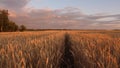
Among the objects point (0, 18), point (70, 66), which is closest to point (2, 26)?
point (0, 18)

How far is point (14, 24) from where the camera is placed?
5097 cm

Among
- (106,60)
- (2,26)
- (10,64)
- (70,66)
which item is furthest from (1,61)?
(2,26)

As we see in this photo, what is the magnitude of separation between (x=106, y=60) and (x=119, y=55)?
640mm

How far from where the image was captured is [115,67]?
6.64ft

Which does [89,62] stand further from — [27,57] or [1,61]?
[1,61]

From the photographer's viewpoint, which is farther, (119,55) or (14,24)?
(14,24)

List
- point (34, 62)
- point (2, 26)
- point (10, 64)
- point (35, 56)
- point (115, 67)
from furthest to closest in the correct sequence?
point (2, 26), point (35, 56), point (34, 62), point (115, 67), point (10, 64)

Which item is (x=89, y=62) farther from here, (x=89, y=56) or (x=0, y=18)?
(x=0, y=18)

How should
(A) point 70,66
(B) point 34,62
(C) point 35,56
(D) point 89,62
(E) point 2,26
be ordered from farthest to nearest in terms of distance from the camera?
(E) point 2,26 < (A) point 70,66 < (C) point 35,56 < (B) point 34,62 < (D) point 89,62

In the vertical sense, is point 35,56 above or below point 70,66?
above

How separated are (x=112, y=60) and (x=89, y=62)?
0.27 meters

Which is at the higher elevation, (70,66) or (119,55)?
(119,55)

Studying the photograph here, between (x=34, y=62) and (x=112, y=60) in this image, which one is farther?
(x=34, y=62)

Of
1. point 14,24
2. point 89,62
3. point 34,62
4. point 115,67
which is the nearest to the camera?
point 115,67
